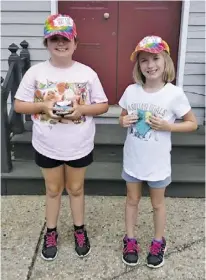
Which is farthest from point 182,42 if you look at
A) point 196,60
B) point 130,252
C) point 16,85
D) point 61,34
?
point 130,252

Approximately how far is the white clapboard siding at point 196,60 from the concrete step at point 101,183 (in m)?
1.00

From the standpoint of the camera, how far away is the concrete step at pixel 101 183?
3594 mm

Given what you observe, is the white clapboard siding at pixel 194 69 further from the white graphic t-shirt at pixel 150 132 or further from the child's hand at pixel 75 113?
the child's hand at pixel 75 113

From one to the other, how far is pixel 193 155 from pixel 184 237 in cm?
117

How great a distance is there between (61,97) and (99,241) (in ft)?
3.89

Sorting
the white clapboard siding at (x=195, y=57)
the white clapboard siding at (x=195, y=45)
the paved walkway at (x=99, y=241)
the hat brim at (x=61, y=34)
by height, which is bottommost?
the paved walkway at (x=99, y=241)

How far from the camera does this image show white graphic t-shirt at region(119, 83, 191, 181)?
92.0 inches

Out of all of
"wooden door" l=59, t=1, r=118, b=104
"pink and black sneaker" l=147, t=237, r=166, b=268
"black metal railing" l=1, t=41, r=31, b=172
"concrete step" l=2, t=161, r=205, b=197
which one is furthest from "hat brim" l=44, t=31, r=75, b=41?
"wooden door" l=59, t=1, r=118, b=104

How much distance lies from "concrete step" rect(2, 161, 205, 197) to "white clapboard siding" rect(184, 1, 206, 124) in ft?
3.27

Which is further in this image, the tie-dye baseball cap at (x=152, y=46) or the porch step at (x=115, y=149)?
the porch step at (x=115, y=149)

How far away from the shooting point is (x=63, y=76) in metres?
2.37

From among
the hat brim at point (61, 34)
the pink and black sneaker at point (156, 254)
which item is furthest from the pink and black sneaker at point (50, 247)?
the hat brim at point (61, 34)

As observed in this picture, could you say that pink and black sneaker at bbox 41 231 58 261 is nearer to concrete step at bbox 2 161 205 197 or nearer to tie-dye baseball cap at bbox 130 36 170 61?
concrete step at bbox 2 161 205 197

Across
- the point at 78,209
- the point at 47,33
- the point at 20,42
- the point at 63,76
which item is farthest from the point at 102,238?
the point at 20,42
